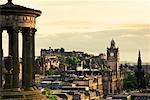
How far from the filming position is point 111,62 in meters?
172

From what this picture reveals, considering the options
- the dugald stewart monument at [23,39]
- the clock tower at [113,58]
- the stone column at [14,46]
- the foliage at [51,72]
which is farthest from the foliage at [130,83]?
the stone column at [14,46]

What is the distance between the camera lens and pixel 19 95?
1055 inches

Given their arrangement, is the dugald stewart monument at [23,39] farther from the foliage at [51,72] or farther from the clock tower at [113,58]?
the clock tower at [113,58]

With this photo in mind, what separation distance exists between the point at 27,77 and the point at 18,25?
2609 mm

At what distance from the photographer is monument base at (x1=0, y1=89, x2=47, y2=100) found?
25.5 meters

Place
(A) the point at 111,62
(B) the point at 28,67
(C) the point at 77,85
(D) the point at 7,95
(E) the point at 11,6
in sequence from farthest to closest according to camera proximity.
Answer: (A) the point at 111,62, (C) the point at 77,85, (B) the point at 28,67, (E) the point at 11,6, (D) the point at 7,95

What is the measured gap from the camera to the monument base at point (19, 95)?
83.6 feet

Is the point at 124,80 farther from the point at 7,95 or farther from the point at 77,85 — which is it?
the point at 7,95

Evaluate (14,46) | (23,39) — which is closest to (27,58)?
(23,39)

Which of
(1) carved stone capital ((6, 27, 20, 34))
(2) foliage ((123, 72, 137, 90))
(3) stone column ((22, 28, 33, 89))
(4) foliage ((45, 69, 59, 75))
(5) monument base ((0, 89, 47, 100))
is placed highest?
(1) carved stone capital ((6, 27, 20, 34))

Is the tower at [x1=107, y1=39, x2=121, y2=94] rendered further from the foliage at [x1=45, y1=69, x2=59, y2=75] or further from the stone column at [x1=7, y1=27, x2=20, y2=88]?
the stone column at [x1=7, y1=27, x2=20, y2=88]

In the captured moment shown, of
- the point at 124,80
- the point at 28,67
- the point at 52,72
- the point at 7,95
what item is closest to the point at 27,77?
the point at 28,67

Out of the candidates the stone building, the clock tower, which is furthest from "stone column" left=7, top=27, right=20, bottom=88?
the clock tower

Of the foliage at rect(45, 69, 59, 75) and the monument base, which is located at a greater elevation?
the monument base
